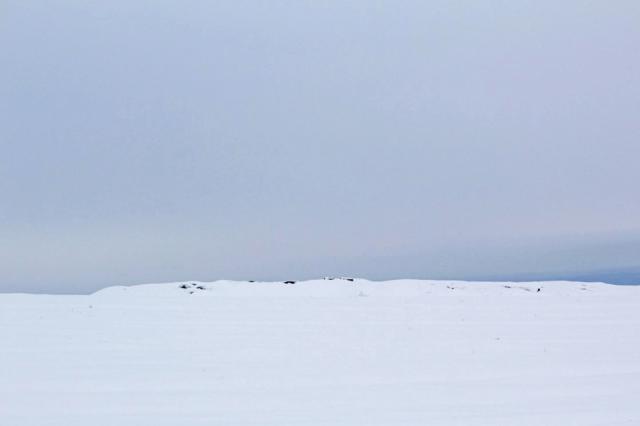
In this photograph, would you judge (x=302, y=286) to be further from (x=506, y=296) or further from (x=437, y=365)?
(x=437, y=365)

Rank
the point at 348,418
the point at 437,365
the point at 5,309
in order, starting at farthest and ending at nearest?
the point at 5,309
the point at 437,365
the point at 348,418

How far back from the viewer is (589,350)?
908 centimetres

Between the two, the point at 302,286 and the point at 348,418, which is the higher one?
the point at 302,286

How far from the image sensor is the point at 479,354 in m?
8.76

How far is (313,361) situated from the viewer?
8.23 m

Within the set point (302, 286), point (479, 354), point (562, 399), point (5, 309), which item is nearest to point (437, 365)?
point (479, 354)

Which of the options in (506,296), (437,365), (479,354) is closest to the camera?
(437,365)

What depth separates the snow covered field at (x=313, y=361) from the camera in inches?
239

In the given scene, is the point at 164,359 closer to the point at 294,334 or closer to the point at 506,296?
the point at 294,334

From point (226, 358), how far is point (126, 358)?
3.73ft

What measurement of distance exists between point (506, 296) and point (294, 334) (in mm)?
6919

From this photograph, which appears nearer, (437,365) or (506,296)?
(437,365)

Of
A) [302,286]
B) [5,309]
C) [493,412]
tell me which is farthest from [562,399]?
[302,286]

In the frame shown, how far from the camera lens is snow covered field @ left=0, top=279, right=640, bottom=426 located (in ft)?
19.9
